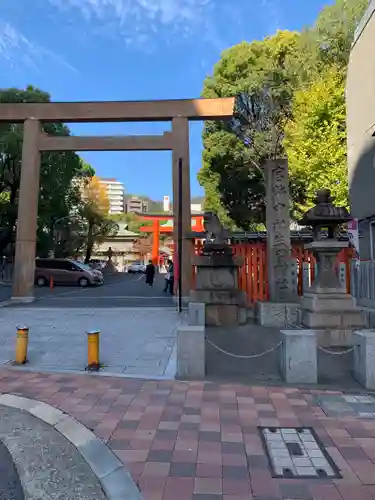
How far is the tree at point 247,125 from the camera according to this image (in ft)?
80.5

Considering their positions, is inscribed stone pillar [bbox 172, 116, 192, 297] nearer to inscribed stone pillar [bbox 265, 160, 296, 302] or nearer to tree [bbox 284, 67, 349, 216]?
inscribed stone pillar [bbox 265, 160, 296, 302]

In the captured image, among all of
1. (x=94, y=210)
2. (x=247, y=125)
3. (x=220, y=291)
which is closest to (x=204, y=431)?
(x=220, y=291)

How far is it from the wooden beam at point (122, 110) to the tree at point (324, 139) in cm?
351

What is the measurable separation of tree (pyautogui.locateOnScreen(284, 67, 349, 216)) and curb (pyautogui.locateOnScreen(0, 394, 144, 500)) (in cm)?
1447

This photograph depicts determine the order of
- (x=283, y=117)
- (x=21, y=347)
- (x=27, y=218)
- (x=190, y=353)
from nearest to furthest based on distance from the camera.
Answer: (x=190, y=353) → (x=21, y=347) → (x=27, y=218) → (x=283, y=117)

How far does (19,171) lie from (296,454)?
26700mm

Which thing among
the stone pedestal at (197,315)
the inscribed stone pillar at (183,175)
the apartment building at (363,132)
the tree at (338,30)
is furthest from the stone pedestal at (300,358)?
the tree at (338,30)

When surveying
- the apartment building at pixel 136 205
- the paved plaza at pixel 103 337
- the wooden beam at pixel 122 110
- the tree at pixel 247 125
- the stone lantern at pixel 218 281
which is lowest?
the paved plaza at pixel 103 337

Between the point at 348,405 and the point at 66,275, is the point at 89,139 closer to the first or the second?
the point at 66,275

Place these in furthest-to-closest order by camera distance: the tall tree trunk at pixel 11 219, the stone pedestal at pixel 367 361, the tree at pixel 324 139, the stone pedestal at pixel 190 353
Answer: the tall tree trunk at pixel 11 219
the tree at pixel 324 139
the stone pedestal at pixel 190 353
the stone pedestal at pixel 367 361

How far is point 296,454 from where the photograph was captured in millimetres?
3533

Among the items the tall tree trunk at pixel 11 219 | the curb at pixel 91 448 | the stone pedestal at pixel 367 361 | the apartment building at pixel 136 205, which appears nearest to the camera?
the curb at pixel 91 448

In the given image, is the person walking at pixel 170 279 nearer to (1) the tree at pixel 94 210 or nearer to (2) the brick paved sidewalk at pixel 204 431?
(2) the brick paved sidewalk at pixel 204 431

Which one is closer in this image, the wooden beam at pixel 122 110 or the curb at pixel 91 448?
the curb at pixel 91 448
